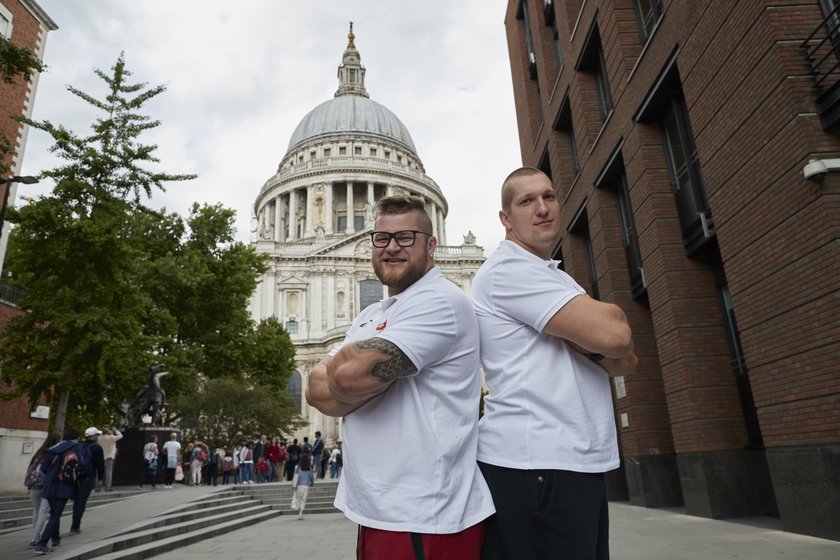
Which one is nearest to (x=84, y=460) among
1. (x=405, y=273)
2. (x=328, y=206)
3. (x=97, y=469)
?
(x=97, y=469)

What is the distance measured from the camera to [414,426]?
2010mm

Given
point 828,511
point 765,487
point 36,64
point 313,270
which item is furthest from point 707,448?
point 313,270

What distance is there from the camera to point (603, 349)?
6.54ft

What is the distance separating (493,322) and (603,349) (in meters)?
0.46

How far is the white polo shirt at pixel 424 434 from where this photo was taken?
1.95 metres

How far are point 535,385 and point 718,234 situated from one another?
344 inches

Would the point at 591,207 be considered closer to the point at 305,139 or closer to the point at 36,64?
the point at 36,64

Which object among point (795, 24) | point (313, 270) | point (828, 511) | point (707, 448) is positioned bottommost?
point (828, 511)

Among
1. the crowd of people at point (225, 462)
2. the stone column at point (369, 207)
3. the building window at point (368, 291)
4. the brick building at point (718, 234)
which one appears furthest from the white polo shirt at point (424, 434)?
the stone column at point (369, 207)

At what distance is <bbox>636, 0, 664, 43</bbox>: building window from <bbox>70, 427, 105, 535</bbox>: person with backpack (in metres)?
14.1

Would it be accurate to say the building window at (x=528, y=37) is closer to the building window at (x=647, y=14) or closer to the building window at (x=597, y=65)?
the building window at (x=597, y=65)

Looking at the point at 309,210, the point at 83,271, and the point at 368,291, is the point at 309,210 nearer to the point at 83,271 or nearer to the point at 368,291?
the point at 368,291

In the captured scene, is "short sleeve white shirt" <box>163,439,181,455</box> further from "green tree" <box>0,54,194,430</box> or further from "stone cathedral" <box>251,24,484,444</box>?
"stone cathedral" <box>251,24,484,444</box>

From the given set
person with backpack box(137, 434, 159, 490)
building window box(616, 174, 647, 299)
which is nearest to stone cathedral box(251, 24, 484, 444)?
person with backpack box(137, 434, 159, 490)
